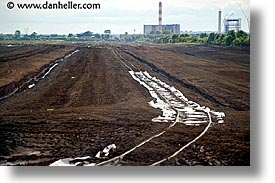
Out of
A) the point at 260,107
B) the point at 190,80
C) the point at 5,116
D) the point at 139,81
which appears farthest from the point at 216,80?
the point at 5,116

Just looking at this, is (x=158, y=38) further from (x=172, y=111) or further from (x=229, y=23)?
(x=172, y=111)

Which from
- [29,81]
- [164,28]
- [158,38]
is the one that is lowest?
[29,81]

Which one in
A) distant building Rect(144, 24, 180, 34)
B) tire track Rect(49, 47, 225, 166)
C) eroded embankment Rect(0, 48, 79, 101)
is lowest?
tire track Rect(49, 47, 225, 166)

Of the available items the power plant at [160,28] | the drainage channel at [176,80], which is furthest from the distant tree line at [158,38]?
the drainage channel at [176,80]

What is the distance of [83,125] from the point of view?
4215mm

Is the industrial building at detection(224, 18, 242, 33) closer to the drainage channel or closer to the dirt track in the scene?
the dirt track

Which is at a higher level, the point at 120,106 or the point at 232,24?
the point at 232,24

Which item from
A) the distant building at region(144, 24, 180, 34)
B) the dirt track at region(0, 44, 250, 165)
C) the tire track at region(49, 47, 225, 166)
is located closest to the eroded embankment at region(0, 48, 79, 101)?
the dirt track at region(0, 44, 250, 165)

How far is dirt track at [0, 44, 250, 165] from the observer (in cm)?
404

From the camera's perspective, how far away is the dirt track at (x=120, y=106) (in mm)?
4039

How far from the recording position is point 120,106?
175 inches

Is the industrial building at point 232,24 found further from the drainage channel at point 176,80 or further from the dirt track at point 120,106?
the drainage channel at point 176,80

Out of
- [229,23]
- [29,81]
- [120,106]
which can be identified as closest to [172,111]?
[120,106]

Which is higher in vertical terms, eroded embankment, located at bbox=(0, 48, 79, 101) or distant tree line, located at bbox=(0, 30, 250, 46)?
distant tree line, located at bbox=(0, 30, 250, 46)
